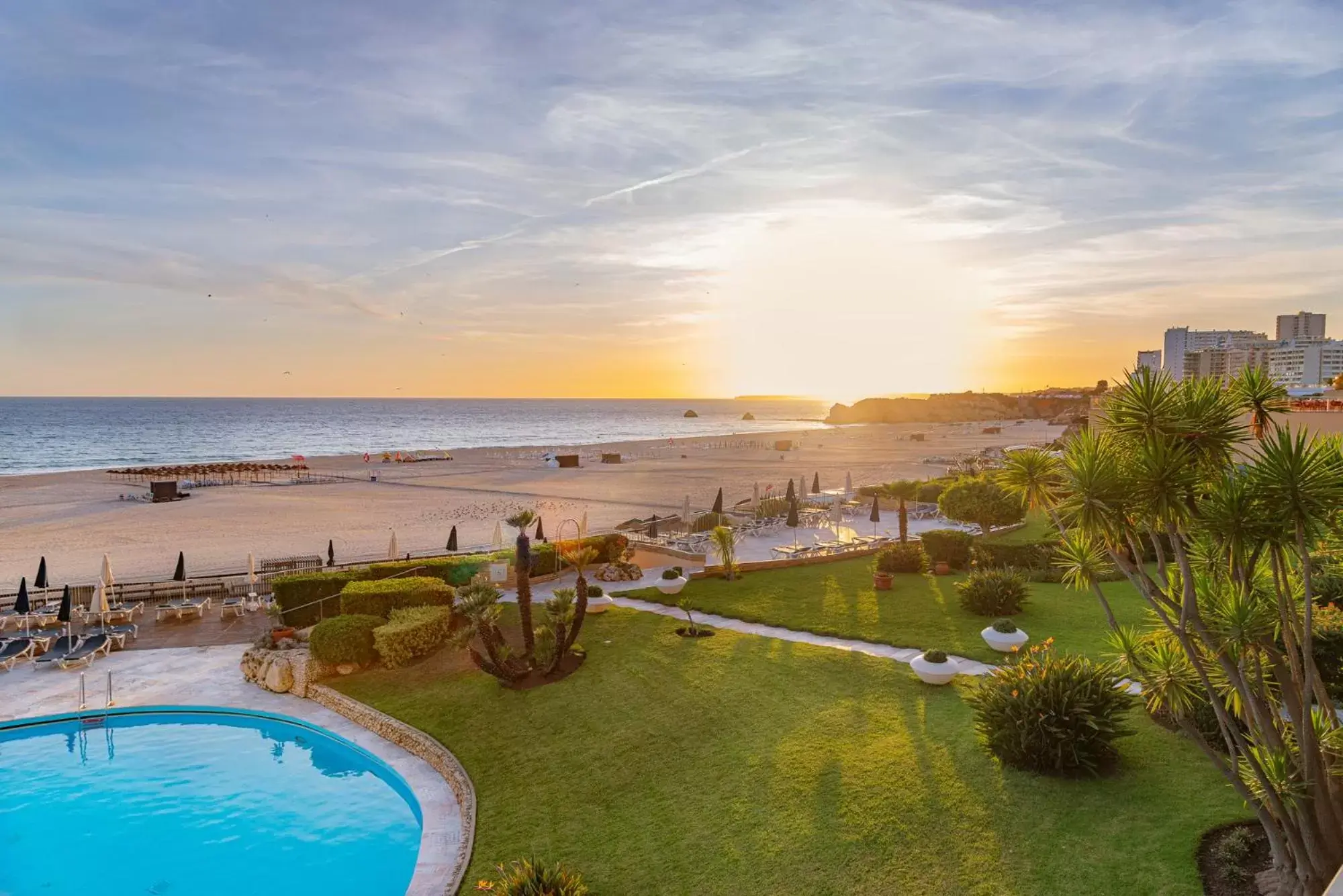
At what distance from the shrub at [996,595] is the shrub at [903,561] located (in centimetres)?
477

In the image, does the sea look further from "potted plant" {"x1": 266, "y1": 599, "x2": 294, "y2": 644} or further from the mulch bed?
the mulch bed

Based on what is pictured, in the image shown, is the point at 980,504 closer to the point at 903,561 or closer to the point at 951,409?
the point at 903,561

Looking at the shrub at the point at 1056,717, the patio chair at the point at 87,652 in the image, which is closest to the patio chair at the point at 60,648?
the patio chair at the point at 87,652

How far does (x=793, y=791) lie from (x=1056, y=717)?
3.63 metres

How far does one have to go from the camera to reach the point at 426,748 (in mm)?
13078

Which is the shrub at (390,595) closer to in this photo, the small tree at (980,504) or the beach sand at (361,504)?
the beach sand at (361,504)

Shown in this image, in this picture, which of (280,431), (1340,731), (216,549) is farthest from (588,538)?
(280,431)

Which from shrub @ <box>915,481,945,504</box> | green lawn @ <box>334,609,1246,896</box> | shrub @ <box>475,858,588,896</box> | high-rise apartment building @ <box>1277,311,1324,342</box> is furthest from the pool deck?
high-rise apartment building @ <box>1277,311,1324,342</box>

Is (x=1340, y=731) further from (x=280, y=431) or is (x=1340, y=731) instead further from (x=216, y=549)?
(x=280, y=431)

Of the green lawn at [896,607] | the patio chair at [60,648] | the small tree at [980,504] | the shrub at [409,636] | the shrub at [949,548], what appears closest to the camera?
the shrub at [409,636]

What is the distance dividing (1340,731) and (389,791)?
1250 centimetres

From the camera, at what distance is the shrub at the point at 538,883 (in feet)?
28.0

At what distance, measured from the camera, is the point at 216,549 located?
101 ft

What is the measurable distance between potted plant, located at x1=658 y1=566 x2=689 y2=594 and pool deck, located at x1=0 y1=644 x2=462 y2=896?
857 cm
